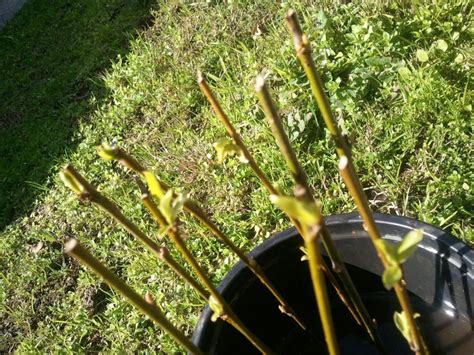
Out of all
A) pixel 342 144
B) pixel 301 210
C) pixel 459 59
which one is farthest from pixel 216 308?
pixel 459 59

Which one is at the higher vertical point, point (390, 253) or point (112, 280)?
point (390, 253)

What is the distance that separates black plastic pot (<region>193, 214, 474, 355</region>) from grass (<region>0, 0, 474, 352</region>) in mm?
511

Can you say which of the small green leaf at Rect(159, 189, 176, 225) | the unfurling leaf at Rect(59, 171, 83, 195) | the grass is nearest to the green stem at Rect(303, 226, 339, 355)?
the small green leaf at Rect(159, 189, 176, 225)

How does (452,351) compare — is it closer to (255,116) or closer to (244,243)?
(244,243)

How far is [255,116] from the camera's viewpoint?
247 cm

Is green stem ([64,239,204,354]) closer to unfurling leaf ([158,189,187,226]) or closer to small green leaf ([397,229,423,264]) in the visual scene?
unfurling leaf ([158,189,187,226])

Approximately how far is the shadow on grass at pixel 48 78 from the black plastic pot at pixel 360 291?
2.15m

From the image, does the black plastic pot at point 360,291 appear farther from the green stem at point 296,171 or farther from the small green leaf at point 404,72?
the small green leaf at point 404,72

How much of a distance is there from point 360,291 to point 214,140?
1.32 meters

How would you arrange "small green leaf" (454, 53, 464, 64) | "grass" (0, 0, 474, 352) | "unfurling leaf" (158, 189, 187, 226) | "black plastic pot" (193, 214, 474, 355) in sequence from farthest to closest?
"small green leaf" (454, 53, 464, 64) → "grass" (0, 0, 474, 352) → "black plastic pot" (193, 214, 474, 355) → "unfurling leaf" (158, 189, 187, 226)

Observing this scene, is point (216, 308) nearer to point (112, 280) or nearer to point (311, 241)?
point (112, 280)

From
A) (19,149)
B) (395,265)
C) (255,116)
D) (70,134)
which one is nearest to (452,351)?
(395,265)

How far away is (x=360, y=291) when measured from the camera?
1.48 metres

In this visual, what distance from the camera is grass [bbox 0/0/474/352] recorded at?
2074mm
